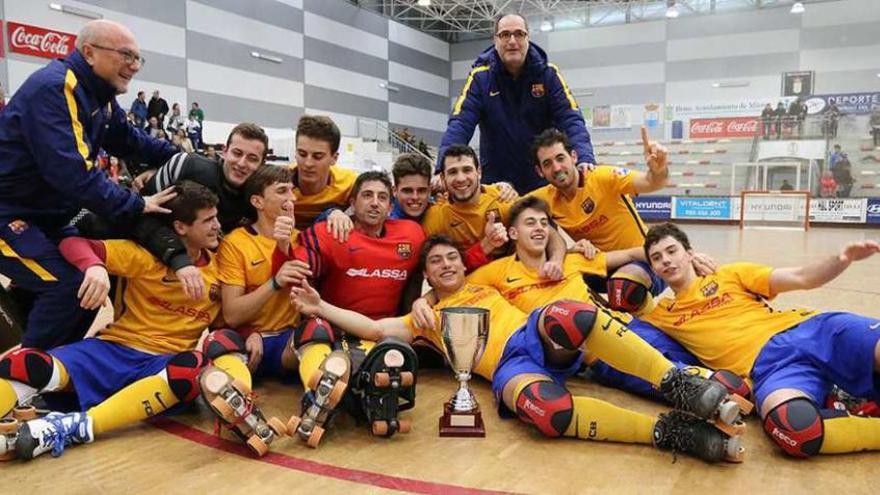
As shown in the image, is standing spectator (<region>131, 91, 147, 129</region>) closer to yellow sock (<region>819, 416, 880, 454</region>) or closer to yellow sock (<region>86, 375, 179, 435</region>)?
yellow sock (<region>86, 375, 179, 435</region>)

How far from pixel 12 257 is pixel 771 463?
3307mm

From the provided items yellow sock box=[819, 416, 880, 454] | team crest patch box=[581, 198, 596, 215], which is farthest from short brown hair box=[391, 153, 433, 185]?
yellow sock box=[819, 416, 880, 454]

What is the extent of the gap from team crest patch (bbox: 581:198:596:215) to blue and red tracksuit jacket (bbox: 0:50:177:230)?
265 cm

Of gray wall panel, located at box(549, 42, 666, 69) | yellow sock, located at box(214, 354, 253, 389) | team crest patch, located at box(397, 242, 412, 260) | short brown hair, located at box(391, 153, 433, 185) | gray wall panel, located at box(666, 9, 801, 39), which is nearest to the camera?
yellow sock, located at box(214, 354, 253, 389)

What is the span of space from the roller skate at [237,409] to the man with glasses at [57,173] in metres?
1.09

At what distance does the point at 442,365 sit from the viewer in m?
3.79

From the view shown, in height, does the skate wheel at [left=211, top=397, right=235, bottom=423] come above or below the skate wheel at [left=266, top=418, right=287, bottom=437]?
above

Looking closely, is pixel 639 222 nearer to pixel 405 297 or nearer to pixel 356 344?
pixel 405 297

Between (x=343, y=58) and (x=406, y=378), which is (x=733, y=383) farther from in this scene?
(x=343, y=58)

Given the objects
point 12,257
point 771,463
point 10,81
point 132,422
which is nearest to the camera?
point 771,463

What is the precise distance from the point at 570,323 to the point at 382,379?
32.2 inches

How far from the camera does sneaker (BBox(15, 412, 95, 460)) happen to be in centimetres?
223

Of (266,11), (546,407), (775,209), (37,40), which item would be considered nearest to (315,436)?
(546,407)

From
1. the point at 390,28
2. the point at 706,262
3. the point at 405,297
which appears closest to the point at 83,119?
the point at 405,297
